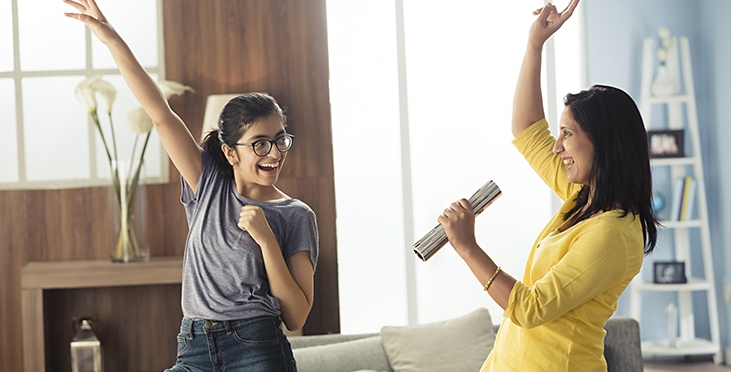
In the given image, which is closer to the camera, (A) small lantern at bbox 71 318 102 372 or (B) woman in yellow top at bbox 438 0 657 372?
(B) woman in yellow top at bbox 438 0 657 372

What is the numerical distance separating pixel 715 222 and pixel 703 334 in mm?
744

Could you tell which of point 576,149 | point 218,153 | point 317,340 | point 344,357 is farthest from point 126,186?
point 576,149

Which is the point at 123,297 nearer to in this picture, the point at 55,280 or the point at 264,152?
the point at 55,280

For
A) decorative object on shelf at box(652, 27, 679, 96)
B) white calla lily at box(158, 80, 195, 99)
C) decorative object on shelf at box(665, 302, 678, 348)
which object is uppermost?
decorative object on shelf at box(652, 27, 679, 96)

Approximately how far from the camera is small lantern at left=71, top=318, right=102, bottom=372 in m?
3.55

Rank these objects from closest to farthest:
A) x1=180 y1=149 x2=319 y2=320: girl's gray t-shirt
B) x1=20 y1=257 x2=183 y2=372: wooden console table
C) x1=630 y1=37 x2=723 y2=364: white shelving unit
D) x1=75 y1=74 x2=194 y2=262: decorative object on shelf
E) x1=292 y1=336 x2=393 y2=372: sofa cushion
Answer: x1=180 y1=149 x2=319 y2=320: girl's gray t-shirt → x1=292 y1=336 x2=393 y2=372: sofa cushion → x1=20 y1=257 x2=183 y2=372: wooden console table → x1=75 y1=74 x2=194 y2=262: decorative object on shelf → x1=630 y1=37 x2=723 y2=364: white shelving unit

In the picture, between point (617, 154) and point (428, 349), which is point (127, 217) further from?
point (617, 154)

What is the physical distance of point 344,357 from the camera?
296cm

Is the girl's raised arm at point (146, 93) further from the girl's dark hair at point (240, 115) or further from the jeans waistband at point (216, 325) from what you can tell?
the jeans waistband at point (216, 325)

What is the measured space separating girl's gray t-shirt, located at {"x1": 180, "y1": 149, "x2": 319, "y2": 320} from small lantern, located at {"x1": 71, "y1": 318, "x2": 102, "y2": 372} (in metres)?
2.14

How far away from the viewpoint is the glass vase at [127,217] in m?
3.58

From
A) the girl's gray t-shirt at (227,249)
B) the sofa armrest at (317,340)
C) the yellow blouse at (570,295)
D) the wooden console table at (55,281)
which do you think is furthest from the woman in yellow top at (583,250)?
the wooden console table at (55,281)

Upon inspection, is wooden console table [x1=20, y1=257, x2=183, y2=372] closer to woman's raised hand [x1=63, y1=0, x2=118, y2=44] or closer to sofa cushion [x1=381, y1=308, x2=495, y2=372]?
sofa cushion [x1=381, y1=308, x2=495, y2=372]

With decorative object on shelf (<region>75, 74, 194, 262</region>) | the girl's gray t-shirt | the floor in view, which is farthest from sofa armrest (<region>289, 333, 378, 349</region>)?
the floor
